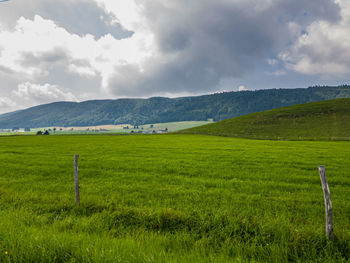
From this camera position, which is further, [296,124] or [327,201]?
[296,124]

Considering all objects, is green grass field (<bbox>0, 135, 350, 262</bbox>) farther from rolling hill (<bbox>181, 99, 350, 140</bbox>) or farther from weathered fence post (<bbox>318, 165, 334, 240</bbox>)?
rolling hill (<bbox>181, 99, 350, 140</bbox>)

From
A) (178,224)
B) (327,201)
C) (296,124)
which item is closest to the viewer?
(327,201)

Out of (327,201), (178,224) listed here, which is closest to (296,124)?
(327,201)

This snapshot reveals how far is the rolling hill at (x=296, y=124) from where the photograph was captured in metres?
101

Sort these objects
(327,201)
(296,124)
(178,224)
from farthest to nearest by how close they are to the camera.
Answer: (296,124) → (178,224) → (327,201)

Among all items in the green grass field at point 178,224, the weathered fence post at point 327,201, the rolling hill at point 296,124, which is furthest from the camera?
the rolling hill at point 296,124

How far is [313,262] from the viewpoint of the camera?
4414 millimetres

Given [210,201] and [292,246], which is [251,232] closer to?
[292,246]

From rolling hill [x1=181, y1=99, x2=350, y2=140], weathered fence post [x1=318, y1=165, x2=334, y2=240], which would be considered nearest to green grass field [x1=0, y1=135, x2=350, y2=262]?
weathered fence post [x1=318, y1=165, x2=334, y2=240]

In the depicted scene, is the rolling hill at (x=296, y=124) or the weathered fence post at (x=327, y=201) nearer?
the weathered fence post at (x=327, y=201)

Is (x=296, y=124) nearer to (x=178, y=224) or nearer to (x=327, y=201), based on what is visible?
(x=327, y=201)

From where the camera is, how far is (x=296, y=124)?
120875 mm

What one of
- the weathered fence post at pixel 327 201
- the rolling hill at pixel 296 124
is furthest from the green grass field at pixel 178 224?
the rolling hill at pixel 296 124

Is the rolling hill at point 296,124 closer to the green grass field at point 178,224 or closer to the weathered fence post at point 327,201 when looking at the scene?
the green grass field at point 178,224
